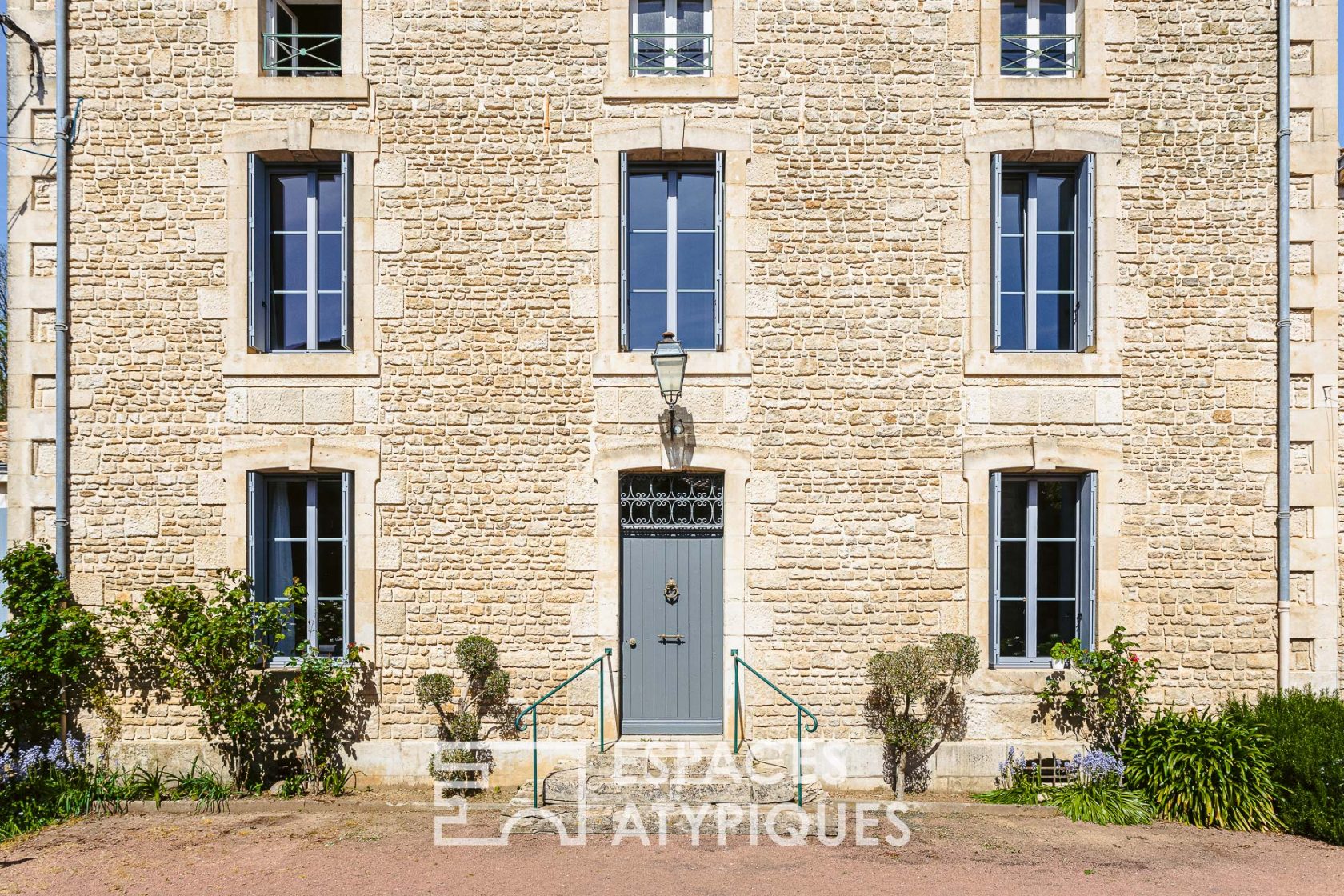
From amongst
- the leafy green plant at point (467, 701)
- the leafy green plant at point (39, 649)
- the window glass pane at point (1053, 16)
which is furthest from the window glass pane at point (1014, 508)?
the leafy green plant at point (39, 649)

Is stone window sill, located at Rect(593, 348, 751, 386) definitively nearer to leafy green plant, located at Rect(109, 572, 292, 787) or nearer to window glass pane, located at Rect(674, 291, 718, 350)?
window glass pane, located at Rect(674, 291, 718, 350)

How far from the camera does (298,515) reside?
22.6ft

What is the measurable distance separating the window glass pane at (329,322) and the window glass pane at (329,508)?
1.16 metres

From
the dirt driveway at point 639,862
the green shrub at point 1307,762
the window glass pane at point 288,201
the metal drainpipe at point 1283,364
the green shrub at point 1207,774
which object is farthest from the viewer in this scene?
the window glass pane at point 288,201

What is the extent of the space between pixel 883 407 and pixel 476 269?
3.52 meters

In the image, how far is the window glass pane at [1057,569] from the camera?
6.87 meters

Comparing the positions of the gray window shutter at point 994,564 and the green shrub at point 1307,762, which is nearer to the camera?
the green shrub at point 1307,762

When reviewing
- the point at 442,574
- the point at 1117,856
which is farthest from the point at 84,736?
the point at 1117,856

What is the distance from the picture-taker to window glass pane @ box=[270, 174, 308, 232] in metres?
7.04

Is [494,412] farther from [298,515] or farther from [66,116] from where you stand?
[66,116]

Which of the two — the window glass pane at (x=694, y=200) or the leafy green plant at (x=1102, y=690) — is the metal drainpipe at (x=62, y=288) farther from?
the leafy green plant at (x=1102, y=690)

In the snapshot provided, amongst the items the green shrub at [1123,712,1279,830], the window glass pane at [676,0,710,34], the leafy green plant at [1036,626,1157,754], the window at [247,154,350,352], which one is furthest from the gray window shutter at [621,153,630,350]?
the green shrub at [1123,712,1279,830]

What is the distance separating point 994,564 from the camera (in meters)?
6.77

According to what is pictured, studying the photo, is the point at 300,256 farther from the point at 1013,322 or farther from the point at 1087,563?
the point at 1087,563
